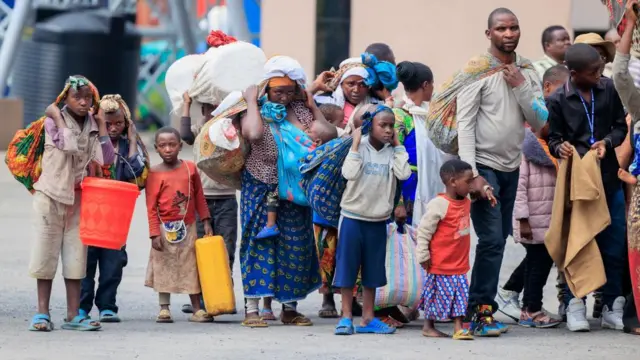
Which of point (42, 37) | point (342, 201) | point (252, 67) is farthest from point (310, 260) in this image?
→ point (42, 37)

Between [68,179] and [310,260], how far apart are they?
159cm

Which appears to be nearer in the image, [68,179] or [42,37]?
[68,179]

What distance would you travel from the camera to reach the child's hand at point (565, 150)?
8.88 meters

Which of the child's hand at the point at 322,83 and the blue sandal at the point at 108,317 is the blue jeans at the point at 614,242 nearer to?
the child's hand at the point at 322,83

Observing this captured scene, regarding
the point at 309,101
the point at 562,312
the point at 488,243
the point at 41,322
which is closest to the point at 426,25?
the point at 562,312

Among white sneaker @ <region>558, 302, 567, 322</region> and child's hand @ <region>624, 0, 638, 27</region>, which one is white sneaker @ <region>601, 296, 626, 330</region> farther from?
child's hand @ <region>624, 0, 638, 27</region>

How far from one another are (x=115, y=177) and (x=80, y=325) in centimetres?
101

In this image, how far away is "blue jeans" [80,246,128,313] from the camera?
9.45 metres

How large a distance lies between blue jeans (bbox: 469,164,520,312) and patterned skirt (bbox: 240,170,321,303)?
3.61 feet

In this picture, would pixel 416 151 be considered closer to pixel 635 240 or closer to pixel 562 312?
pixel 562 312

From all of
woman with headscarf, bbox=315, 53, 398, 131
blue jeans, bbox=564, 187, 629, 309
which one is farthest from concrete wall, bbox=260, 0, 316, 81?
blue jeans, bbox=564, 187, 629, 309

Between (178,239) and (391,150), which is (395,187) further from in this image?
(178,239)

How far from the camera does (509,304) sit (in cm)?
975

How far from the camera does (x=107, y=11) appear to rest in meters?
33.3
